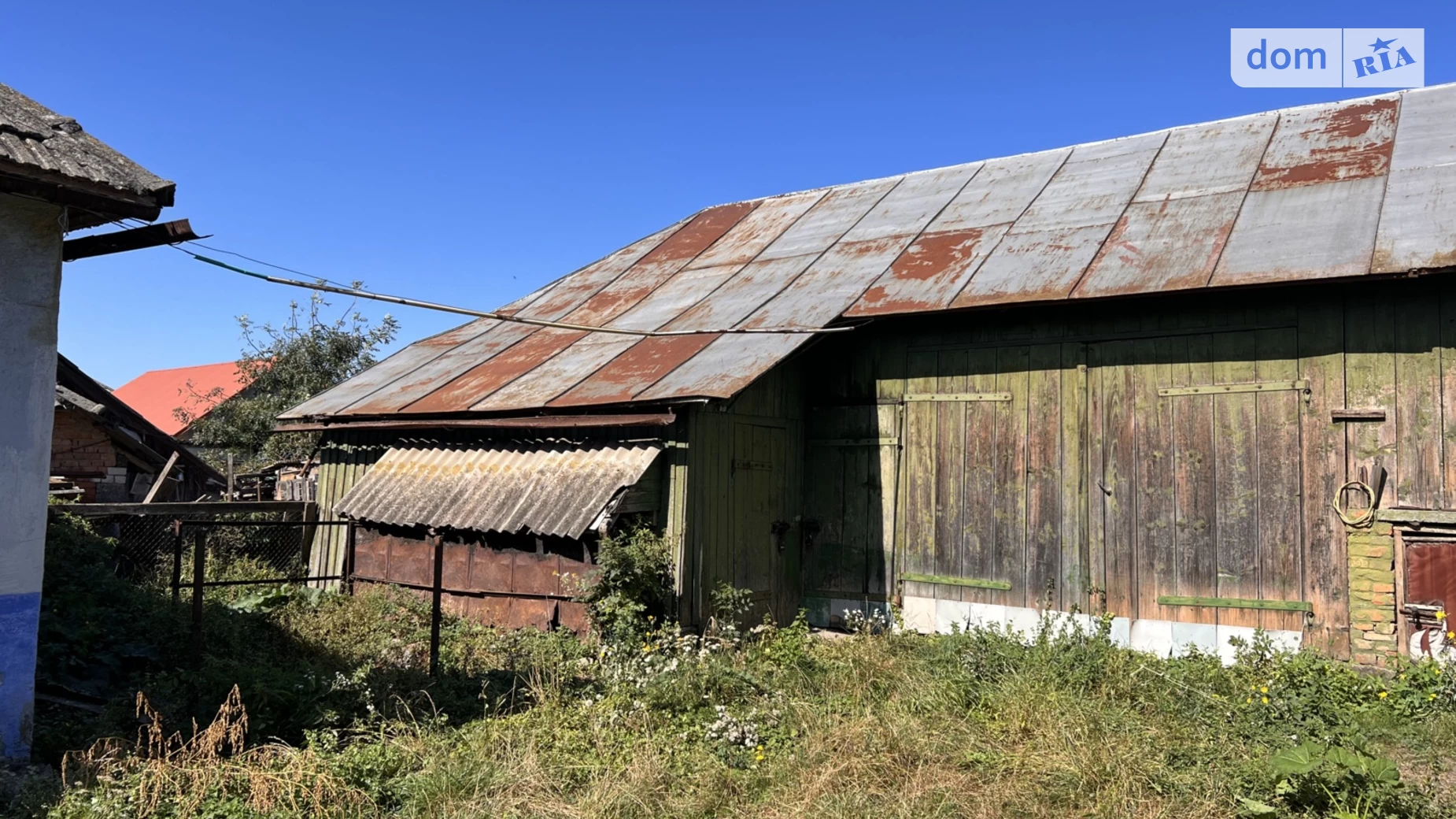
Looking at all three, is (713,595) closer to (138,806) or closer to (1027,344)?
(1027,344)

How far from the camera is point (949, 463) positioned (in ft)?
32.9

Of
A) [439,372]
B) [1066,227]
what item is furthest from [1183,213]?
[439,372]

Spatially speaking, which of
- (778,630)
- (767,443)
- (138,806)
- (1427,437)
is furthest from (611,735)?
(1427,437)

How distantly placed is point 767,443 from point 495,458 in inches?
124

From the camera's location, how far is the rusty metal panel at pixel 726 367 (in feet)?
29.7

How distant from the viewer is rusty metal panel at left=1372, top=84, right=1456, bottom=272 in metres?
7.52

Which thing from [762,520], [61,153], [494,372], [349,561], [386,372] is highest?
[61,153]

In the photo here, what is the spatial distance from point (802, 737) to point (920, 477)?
14.2ft

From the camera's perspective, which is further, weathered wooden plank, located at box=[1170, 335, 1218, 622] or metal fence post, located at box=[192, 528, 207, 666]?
weathered wooden plank, located at box=[1170, 335, 1218, 622]

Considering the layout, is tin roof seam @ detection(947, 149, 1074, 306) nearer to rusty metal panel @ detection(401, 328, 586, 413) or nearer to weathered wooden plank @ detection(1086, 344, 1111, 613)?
weathered wooden plank @ detection(1086, 344, 1111, 613)

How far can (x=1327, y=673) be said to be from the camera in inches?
291

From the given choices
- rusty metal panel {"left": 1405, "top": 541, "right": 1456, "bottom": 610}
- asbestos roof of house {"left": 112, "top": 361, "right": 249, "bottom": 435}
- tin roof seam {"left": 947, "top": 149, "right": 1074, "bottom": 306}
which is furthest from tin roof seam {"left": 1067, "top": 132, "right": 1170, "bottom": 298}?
asbestos roof of house {"left": 112, "top": 361, "right": 249, "bottom": 435}

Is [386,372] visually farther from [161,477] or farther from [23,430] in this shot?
[23,430]

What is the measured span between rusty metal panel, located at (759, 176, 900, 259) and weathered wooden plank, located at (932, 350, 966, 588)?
3032mm
